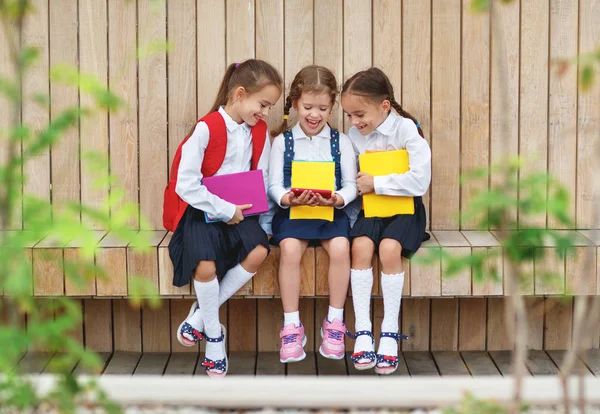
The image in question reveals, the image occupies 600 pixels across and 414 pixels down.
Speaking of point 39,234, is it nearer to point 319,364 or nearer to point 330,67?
point 319,364

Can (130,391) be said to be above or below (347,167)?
below

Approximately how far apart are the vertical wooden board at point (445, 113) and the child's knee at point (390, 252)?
0.50m

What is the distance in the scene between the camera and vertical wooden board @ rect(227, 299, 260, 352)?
3830 millimetres

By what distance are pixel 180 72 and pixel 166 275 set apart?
867mm

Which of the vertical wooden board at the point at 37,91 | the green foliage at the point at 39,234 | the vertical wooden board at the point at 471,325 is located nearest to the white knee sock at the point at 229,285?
the vertical wooden board at the point at 37,91

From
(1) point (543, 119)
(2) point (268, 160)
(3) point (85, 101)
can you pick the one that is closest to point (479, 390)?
(2) point (268, 160)

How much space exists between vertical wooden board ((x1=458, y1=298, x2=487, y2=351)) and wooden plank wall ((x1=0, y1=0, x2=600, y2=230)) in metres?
0.35

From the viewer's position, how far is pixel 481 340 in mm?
3842

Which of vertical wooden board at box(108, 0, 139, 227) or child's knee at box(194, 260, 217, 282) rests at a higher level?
vertical wooden board at box(108, 0, 139, 227)

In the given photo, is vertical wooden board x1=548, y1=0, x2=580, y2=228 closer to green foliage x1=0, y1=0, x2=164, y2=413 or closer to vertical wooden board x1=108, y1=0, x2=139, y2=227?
vertical wooden board x1=108, y1=0, x2=139, y2=227

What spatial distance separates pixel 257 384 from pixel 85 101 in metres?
1.98

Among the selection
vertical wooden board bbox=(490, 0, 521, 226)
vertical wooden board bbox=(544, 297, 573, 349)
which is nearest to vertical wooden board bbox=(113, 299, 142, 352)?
vertical wooden board bbox=(490, 0, 521, 226)

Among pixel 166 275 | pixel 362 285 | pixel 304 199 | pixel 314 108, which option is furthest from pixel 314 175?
pixel 166 275

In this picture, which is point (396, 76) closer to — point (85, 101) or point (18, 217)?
point (85, 101)
